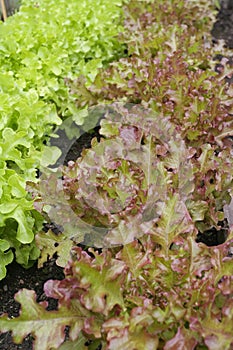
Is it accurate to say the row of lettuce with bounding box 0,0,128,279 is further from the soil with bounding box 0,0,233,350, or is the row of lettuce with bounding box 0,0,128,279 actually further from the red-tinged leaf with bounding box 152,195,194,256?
the red-tinged leaf with bounding box 152,195,194,256

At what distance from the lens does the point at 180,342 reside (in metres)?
1.48

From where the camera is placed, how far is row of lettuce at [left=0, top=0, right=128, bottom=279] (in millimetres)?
2391

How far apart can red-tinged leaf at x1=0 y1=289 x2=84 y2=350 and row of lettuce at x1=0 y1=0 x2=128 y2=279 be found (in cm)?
74

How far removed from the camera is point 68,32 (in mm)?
3721

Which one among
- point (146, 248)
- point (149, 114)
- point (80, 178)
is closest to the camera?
point (146, 248)

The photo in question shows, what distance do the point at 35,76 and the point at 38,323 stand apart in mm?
1956

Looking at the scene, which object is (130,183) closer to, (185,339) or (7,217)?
(7,217)

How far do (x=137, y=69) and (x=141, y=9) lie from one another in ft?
5.35

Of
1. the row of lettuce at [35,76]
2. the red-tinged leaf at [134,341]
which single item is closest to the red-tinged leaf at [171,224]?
the red-tinged leaf at [134,341]

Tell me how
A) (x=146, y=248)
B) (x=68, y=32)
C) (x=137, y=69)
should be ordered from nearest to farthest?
(x=146, y=248) < (x=137, y=69) < (x=68, y=32)

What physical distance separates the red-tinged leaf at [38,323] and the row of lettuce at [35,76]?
743mm

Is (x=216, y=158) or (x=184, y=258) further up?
(x=184, y=258)

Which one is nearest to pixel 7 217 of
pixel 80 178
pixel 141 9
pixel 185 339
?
pixel 80 178

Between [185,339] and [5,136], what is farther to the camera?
[5,136]
